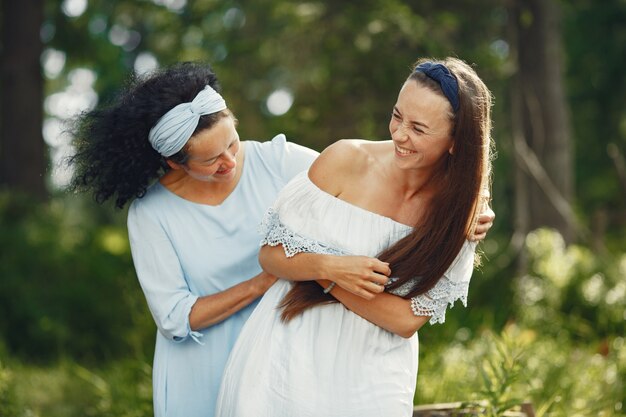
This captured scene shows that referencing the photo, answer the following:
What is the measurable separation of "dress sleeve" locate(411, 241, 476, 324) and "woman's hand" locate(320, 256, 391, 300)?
19 centimetres

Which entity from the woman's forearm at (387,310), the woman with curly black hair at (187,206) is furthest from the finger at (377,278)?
the woman with curly black hair at (187,206)

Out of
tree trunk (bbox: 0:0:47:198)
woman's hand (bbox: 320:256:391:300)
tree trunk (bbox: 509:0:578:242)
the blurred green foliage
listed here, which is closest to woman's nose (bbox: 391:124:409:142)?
woman's hand (bbox: 320:256:391:300)

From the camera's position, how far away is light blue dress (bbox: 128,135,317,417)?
354 cm

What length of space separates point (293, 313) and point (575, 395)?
8.68 ft

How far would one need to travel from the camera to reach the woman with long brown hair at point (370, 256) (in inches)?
116

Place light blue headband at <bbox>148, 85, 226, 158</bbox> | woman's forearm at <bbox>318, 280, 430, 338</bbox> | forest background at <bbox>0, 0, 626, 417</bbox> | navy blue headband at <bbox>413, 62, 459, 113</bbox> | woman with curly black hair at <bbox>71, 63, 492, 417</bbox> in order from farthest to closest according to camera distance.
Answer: forest background at <bbox>0, 0, 626, 417</bbox>, woman with curly black hair at <bbox>71, 63, 492, 417</bbox>, light blue headband at <bbox>148, 85, 226, 158</bbox>, woman's forearm at <bbox>318, 280, 430, 338</bbox>, navy blue headband at <bbox>413, 62, 459, 113</bbox>

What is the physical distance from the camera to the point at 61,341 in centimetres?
837

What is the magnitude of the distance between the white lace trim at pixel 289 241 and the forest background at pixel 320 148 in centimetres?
96

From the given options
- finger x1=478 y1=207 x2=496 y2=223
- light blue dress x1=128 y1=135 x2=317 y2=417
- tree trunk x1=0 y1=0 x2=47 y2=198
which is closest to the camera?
finger x1=478 y1=207 x2=496 y2=223

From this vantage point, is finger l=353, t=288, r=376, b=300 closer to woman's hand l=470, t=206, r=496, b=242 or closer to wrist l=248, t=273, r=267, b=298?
woman's hand l=470, t=206, r=496, b=242

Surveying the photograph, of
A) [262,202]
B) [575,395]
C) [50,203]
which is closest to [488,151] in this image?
[262,202]

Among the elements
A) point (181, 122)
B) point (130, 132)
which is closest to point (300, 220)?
point (181, 122)

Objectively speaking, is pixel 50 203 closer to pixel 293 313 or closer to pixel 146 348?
pixel 146 348

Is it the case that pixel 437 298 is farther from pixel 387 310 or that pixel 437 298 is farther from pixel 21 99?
pixel 21 99
